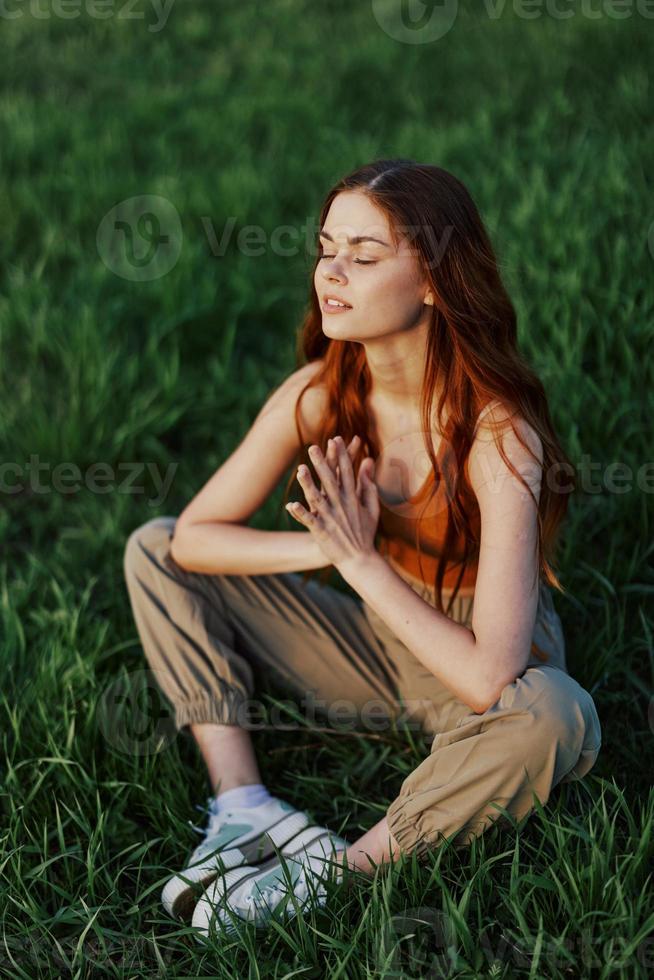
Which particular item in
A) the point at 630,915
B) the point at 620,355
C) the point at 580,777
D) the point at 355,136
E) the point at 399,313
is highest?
the point at 355,136

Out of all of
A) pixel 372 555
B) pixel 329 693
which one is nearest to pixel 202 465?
pixel 329 693

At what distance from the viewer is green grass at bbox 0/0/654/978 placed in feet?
5.45

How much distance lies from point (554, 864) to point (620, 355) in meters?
A: 1.61

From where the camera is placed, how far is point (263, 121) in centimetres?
435

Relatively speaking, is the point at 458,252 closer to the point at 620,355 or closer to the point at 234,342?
the point at 620,355

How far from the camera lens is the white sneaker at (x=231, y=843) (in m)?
1.77
